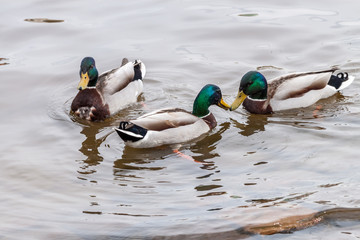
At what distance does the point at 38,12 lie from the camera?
1449 centimetres

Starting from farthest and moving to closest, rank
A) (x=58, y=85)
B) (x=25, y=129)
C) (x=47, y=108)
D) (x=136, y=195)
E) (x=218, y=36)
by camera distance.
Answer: (x=218, y=36) → (x=58, y=85) → (x=47, y=108) → (x=25, y=129) → (x=136, y=195)

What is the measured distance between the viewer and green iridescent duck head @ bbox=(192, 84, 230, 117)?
32.0 ft

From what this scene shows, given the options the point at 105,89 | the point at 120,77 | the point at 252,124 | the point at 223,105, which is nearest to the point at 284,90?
the point at 252,124

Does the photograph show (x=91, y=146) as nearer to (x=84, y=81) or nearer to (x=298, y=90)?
(x=84, y=81)

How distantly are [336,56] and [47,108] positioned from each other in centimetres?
487

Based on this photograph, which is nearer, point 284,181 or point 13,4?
point 284,181

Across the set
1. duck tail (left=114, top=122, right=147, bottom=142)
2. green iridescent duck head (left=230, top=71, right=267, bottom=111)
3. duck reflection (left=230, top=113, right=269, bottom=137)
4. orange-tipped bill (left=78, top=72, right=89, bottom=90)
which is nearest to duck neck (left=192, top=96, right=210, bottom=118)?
duck reflection (left=230, top=113, right=269, bottom=137)

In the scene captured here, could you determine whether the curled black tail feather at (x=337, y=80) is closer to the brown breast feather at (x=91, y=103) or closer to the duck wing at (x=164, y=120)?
the duck wing at (x=164, y=120)

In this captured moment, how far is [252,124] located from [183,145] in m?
1.26

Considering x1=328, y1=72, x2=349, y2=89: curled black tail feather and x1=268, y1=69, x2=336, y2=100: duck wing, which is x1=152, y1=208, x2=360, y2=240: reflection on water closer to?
x1=268, y1=69, x2=336, y2=100: duck wing

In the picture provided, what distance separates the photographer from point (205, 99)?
9781mm

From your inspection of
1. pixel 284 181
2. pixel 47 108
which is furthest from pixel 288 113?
pixel 47 108

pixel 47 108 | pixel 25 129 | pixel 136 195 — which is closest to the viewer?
pixel 136 195

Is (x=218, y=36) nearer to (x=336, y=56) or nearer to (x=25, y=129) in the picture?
(x=336, y=56)
